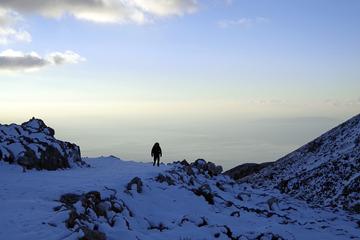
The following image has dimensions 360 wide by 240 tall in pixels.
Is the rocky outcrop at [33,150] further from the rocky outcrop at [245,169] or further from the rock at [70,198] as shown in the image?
the rocky outcrop at [245,169]

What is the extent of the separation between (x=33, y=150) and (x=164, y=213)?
13.5 meters

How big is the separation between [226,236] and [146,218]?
4369mm

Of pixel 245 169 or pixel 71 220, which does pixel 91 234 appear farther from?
pixel 245 169

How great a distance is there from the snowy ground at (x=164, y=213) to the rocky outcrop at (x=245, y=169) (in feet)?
114

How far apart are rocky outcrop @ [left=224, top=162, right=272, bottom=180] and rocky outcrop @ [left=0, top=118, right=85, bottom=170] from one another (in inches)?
1478

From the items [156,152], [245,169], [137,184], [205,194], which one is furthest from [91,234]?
[245,169]

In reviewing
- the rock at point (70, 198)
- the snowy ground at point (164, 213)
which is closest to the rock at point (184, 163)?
the snowy ground at point (164, 213)

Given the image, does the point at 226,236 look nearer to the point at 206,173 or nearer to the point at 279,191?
the point at 206,173

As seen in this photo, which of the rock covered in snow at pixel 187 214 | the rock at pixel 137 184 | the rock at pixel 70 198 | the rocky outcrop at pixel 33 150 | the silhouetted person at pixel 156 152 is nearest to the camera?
the rock covered in snow at pixel 187 214

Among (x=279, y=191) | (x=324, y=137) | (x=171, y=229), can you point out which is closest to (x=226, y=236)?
(x=171, y=229)

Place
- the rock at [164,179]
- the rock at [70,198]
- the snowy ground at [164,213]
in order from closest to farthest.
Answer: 1. the snowy ground at [164,213]
2. the rock at [70,198]
3. the rock at [164,179]

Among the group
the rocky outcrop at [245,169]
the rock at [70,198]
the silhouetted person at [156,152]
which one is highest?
the silhouetted person at [156,152]

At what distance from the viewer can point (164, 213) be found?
82.2 ft

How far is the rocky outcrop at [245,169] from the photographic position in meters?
74.0
